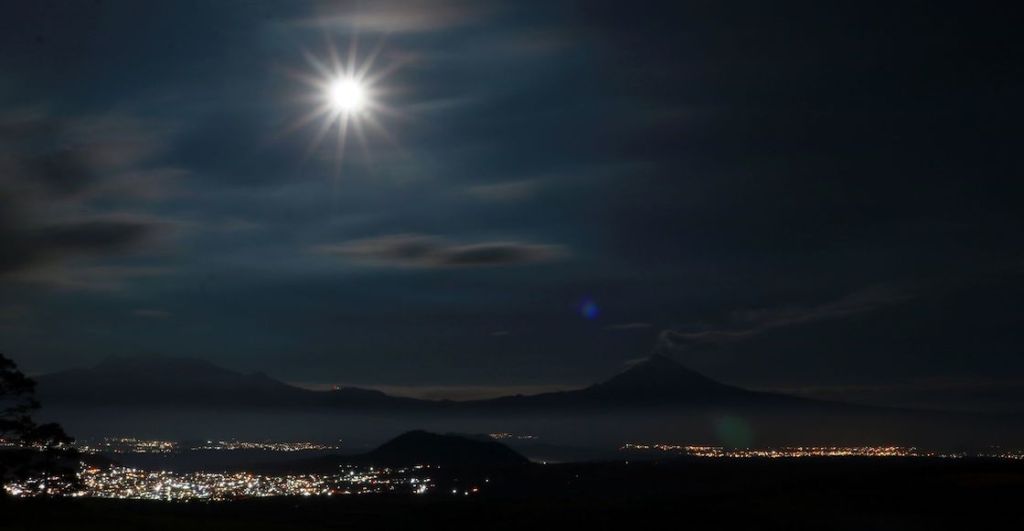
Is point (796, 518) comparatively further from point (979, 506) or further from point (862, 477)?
point (862, 477)

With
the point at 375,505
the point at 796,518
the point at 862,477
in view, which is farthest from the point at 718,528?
the point at 375,505

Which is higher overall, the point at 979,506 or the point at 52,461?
the point at 52,461

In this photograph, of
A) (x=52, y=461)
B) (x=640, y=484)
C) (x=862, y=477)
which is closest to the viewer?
(x=52, y=461)

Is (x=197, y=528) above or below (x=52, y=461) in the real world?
below

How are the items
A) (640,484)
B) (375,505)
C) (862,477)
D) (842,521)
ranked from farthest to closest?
(640,484), (375,505), (862,477), (842,521)

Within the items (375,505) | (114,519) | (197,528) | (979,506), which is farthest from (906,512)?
(375,505)

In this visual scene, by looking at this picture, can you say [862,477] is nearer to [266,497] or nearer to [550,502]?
[550,502]

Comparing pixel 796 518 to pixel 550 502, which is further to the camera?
pixel 550 502

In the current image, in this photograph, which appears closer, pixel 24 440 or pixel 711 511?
pixel 24 440

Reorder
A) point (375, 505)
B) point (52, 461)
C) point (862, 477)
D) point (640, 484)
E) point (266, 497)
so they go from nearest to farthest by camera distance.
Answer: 1. point (52, 461)
2. point (862, 477)
3. point (375, 505)
4. point (266, 497)
5. point (640, 484)
